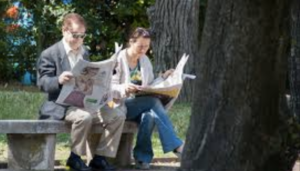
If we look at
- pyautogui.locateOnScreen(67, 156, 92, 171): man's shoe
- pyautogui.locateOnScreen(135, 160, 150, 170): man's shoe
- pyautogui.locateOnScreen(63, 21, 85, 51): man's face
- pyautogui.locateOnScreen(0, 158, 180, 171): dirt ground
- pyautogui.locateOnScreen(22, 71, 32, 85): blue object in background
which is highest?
pyautogui.locateOnScreen(63, 21, 85, 51): man's face

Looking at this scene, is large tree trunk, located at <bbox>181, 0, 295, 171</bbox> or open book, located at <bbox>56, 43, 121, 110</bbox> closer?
large tree trunk, located at <bbox>181, 0, 295, 171</bbox>

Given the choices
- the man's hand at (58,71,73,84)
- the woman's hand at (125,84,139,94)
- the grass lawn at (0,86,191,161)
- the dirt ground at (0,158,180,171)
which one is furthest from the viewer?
the grass lawn at (0,86,191,161)

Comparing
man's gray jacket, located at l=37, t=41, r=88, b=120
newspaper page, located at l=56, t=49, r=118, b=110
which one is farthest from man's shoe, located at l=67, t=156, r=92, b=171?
newspaper page, located at l=56, t=49, r=118, b=110

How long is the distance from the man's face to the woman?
0.58 metres

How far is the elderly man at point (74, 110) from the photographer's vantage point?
7.77 m

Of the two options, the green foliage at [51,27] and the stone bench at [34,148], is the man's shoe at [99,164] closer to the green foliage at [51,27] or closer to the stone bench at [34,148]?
the stone bench at [34,148]

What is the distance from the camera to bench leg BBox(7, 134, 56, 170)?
7.93m

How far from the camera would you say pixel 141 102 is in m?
8.35

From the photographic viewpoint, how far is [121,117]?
7.93 metres

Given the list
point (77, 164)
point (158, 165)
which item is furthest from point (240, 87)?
point (158, 165)

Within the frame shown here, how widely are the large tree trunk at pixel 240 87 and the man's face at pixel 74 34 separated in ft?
6.68

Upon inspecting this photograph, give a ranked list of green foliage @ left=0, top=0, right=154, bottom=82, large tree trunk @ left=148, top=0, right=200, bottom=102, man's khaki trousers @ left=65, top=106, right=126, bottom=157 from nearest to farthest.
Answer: man's khaki trousers @ left=65, top=106, right=126, bottom=157, large tree trunk @ left=148, top=0, right=200, bottom=102, green foliage @ left=0, top=0, right=154, bottom=82

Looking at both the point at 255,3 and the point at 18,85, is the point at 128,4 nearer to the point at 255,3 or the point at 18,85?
the point at 18,85

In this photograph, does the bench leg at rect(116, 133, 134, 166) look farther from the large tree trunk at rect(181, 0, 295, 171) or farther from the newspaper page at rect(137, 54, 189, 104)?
the large tree trunk at rect(181, 0, 295, 171)
